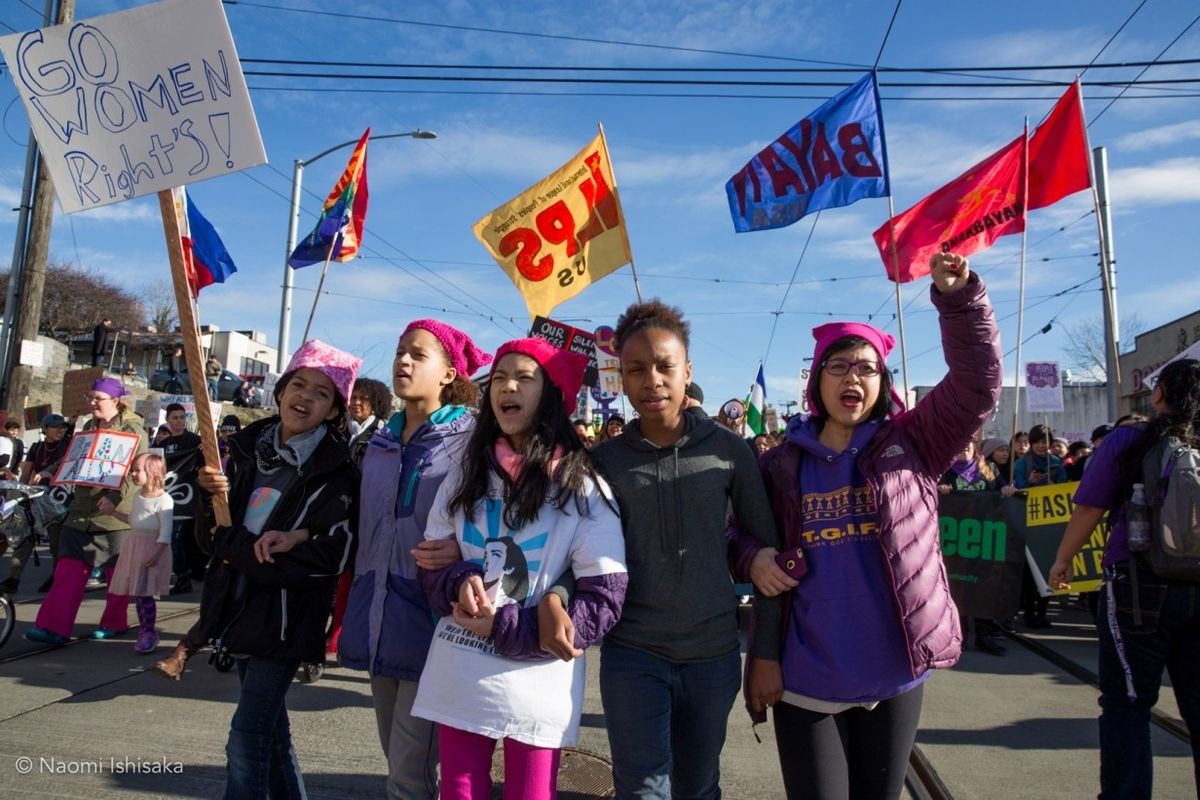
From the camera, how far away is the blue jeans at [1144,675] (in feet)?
9.93

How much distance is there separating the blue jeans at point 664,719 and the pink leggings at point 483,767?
0.21m

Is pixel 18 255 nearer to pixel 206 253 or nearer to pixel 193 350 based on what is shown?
pixel 206 253

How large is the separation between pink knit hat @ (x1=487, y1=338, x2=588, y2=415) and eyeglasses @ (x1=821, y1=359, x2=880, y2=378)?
81cm

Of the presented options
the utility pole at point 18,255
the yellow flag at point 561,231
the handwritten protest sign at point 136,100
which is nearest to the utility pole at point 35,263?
the utility pole at point 18,255

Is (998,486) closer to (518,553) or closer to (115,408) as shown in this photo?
(518,553)

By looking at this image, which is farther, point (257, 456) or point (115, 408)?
point (115, 408)

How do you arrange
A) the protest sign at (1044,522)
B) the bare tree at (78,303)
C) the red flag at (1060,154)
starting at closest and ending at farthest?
1. the red flag at (1060,154)
2. the protest sign at (1044,522)
3. the bare tree at (78,303)

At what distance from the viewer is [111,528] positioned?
21.3 feet

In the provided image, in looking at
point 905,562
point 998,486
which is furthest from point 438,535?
point 998,486

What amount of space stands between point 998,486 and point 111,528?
25.9 ft

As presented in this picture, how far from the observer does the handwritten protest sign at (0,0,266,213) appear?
3.24 metres

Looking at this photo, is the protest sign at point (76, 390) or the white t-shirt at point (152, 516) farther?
the protest sign at point (76, 390)

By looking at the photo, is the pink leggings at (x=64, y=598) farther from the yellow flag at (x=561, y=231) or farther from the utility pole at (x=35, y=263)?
the utility pole at (x=35, y=263)

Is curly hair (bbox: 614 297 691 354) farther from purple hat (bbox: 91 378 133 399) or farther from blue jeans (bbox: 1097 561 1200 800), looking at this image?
purple hat (bbox: 91 378 133 399)
